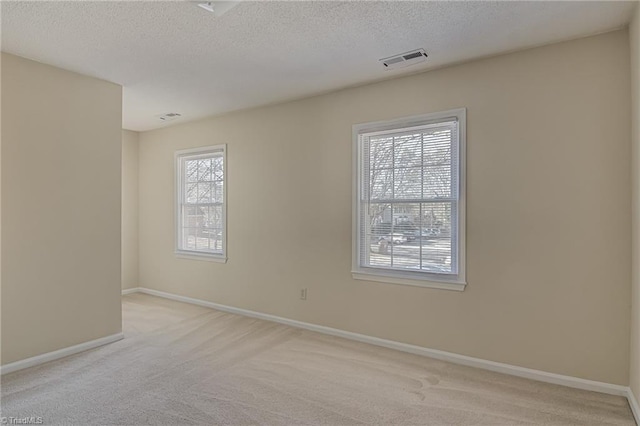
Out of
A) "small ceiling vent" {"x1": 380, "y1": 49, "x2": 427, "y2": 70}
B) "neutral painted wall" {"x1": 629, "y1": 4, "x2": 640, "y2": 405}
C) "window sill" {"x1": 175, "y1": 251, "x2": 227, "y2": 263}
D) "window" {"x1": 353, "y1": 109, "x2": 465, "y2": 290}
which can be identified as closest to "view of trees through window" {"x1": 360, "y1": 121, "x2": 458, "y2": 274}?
"window" {"x1": 353, "y1": 109, "x2": 465, "y2": 290}

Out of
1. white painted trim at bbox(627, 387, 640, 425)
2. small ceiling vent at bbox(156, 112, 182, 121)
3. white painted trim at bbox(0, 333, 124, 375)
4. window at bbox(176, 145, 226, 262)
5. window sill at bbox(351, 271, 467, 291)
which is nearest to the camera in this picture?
white painted trim at bbox(627, 387, 640, 425)

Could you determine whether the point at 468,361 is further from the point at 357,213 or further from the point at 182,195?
the point at 182,195

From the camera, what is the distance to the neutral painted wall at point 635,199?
7.50ft

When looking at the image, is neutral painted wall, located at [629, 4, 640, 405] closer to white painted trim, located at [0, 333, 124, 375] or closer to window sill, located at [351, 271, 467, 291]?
window sill, located at [351, 271, 467, 291]

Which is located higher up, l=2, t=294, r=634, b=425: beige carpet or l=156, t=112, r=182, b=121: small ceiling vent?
l=156, t=112, r=182, b=121: small ceiling vent

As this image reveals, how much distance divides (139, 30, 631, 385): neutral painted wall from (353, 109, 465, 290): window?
12 centimetres

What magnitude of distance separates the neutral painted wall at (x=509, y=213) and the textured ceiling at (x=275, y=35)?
30cm

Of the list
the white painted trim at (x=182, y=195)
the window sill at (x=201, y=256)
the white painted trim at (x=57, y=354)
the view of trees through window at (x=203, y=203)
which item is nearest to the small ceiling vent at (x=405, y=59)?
the white painted trim at (x=182, y=195)

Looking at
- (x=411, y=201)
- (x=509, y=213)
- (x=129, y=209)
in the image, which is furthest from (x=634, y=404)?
(x=129, y=209)

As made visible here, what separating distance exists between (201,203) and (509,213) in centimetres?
396

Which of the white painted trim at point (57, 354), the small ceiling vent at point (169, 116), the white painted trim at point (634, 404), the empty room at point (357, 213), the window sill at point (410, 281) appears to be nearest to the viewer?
the white painted trim at point (634, 404)

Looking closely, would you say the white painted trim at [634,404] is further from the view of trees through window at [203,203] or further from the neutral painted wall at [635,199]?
the view of trees through window at [203,203]

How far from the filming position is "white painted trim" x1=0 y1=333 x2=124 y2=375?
2931 mm

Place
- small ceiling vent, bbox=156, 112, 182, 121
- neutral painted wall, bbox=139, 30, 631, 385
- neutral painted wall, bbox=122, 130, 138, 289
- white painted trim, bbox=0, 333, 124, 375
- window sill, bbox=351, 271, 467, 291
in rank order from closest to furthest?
neutral painted wall, bbox=139, 30, 631, 385 → white painted trim, bbox=0, 333, 124, 375 → window sill, bbox=351, 271, 467, 291 → small ceiling vent, bbox=156, 112, 182, 121 → neutral painted wall, bbox=122, 130, 138, 289
